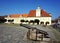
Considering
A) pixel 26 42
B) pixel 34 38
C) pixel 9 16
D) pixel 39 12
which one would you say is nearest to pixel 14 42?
pixel 26 42

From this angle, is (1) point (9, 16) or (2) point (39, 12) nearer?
(2) point (39, 12)

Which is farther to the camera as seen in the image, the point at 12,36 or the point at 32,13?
the point at 32,13

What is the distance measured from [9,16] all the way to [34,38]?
77.2 meters

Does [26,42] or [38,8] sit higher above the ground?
[38,8]

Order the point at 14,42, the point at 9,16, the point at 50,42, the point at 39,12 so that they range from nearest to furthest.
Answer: the point at 14,42 < the point at 50,42 < the point at 39,12 < the point at 9,16

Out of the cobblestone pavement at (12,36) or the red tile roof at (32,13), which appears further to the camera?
the red tile roof at (32,13)

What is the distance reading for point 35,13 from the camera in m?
81.6

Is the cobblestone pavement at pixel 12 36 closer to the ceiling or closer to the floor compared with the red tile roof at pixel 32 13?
closer to the floor

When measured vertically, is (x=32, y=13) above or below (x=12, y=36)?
above

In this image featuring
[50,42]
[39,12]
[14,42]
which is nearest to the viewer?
[14,42]

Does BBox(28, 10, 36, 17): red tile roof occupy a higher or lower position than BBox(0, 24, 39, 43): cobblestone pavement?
higher

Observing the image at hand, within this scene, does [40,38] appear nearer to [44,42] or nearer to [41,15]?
[44,42]

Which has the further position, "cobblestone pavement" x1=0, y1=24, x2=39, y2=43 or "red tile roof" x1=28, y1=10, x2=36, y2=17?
"red tile roof" x1=28, y1=10, x2=36, y2=17

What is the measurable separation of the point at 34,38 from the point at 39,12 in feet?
226
